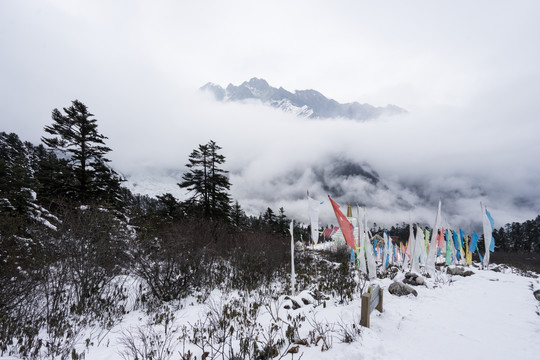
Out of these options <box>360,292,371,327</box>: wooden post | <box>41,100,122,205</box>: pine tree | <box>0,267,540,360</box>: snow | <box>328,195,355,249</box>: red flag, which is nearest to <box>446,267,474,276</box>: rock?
<box>0,267,540,360</box>: snow

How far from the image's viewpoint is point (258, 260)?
44.6 ft

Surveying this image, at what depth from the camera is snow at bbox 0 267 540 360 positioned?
4191 millimetres

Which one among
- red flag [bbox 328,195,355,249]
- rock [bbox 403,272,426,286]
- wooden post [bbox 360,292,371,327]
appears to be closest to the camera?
wooden post [bbox 360,292,371,327]

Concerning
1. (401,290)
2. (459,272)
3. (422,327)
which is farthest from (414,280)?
(459,272)

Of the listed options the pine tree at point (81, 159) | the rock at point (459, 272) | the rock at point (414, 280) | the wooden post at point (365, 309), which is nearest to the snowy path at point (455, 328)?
the wooden post at point (365, 309)

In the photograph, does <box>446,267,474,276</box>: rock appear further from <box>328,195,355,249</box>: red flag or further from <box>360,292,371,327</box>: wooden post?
<box>360,292,371,327</box>: wooden post

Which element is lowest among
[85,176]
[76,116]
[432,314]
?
[432,314]

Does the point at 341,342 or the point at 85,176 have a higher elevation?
the point at 85,176

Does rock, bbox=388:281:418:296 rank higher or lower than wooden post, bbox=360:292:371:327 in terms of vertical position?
lower

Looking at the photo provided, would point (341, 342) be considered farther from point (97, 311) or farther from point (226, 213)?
point (226, 213)

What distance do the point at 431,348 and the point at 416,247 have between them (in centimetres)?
834

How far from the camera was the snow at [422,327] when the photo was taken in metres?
4.19

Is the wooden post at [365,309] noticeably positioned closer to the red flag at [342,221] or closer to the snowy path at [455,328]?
the snowy path at [455,328]

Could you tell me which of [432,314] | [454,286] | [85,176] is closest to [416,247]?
[454,286]
